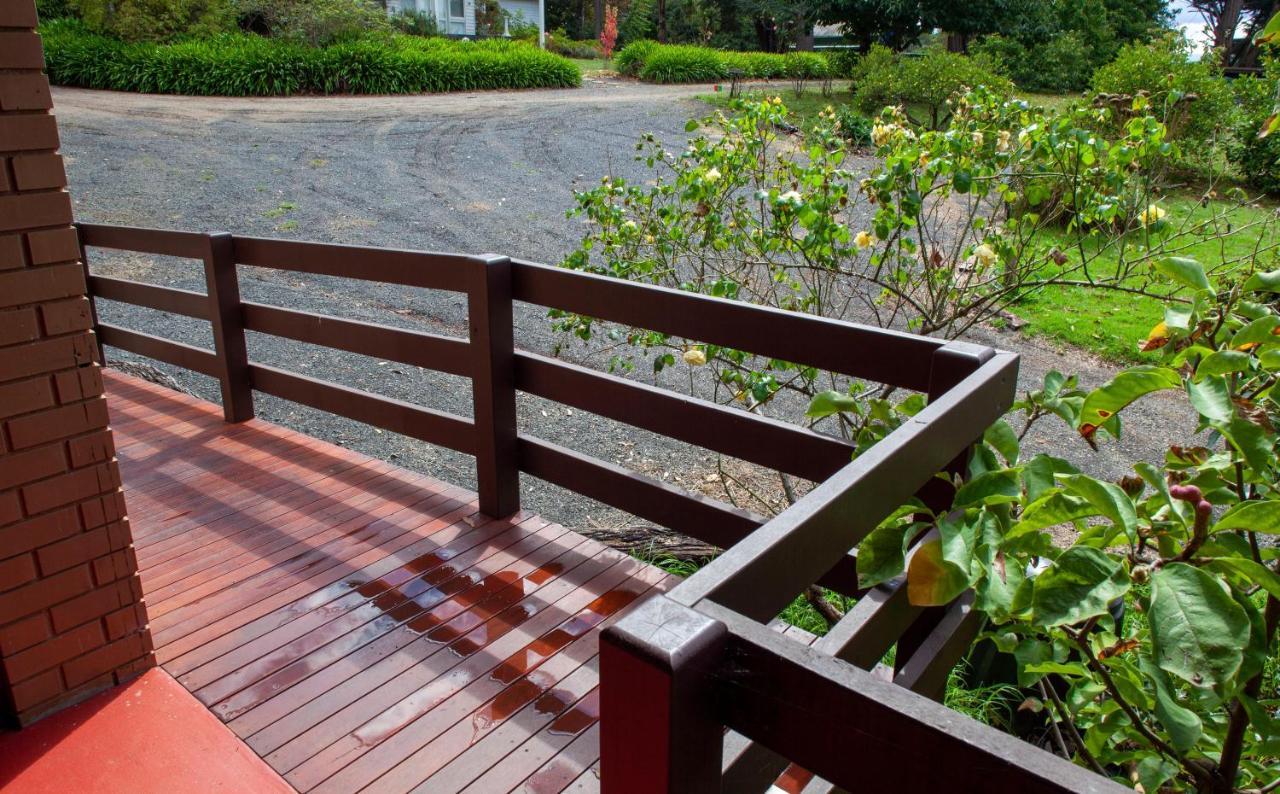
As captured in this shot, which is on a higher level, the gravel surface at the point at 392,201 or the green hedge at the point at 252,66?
the green hedge at the point at 252,66

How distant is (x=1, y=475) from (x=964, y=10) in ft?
82.9

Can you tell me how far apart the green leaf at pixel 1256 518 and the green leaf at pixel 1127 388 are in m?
0.22

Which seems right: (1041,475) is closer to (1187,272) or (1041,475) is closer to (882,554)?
(882,554)

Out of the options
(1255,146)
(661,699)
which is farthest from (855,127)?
(661,699)

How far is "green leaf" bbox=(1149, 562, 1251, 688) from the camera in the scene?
1036mm

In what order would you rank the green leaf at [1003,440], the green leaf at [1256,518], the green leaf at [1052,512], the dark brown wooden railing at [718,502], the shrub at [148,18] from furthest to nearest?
the shrub at [148,18] < the green leaf at [1003,440] < the green leaf at [1052,512] < the green leaf at [1256,518] < the dark brown wooden railing at [718,502]

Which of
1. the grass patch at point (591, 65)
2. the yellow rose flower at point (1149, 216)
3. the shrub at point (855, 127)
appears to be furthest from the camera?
the grass patch at point (591, 65)

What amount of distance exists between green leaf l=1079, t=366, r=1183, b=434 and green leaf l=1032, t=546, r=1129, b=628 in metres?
0.29

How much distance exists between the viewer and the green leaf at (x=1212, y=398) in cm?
135

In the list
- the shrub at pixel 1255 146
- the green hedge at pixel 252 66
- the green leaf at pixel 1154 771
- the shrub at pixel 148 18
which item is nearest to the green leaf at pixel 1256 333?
the green leaf at pixel 1154 771

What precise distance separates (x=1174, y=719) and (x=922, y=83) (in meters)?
17.3

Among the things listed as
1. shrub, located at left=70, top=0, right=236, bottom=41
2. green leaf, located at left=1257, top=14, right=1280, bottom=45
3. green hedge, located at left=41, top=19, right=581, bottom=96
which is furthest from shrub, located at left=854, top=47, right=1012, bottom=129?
green leaf, located at left=1257, top=14, right=1280, bottom=45

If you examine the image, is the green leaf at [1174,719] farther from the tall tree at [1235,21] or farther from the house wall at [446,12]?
the house wall at [446,12]

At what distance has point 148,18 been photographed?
18438 mm
